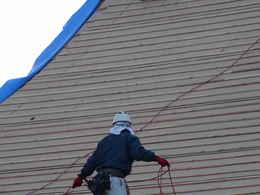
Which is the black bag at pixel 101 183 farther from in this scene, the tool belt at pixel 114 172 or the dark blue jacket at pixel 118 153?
the dark blue jacket at pixel 118 153

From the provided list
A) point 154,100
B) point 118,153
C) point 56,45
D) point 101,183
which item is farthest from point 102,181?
point 56,45

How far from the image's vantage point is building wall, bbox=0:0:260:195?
8.95 meters

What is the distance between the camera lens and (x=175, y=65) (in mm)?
10102

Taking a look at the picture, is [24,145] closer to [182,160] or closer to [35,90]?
[35,90]

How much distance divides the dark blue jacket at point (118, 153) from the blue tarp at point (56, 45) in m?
3.24

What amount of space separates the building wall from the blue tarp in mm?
85

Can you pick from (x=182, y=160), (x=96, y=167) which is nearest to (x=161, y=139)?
(x=182, y=160)

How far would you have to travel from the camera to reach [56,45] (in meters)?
11.1

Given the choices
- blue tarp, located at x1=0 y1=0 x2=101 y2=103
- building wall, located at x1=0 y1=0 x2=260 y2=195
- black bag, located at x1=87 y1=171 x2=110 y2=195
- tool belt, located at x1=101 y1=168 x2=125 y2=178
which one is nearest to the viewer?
black bag, located at x1=87 y1=171 x2=110 y2=195

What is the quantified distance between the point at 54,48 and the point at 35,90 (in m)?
0.80

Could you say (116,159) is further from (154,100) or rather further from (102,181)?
(154,100)

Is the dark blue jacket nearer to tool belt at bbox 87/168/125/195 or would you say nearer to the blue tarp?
tool belt at bbox 87/168/125/195

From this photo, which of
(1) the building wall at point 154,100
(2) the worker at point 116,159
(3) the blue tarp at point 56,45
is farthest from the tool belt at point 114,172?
(3) the blue tarp at point 56,45

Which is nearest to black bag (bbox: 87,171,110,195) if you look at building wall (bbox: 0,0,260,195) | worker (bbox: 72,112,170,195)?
worker (bbox: 72,112,170,195)
